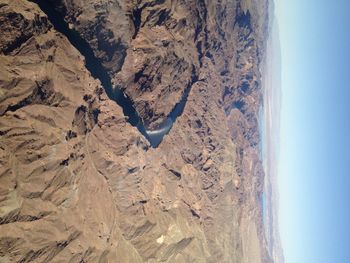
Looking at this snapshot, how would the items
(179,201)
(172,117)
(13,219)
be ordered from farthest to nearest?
1. (172,117)
2. (179,201)
3. (13,219)

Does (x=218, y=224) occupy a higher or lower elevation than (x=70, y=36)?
lower

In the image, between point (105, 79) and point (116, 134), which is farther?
point (116, 134)

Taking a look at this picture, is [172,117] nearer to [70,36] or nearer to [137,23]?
[137,23]

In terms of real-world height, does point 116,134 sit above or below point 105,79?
below

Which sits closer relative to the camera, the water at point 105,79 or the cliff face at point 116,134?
the cliff face at point 116,134

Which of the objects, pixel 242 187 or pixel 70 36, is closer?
pixel 70 36

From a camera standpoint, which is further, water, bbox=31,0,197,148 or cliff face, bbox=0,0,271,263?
water, bbox=31,0,197,148

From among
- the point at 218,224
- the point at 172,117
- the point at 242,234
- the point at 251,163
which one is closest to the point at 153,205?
the point at 172,117

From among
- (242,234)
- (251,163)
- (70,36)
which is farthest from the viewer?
(251,163)
